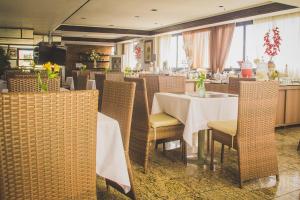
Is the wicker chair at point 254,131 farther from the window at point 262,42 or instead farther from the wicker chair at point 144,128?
the window at point 262,42

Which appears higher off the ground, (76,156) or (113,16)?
(113,16)

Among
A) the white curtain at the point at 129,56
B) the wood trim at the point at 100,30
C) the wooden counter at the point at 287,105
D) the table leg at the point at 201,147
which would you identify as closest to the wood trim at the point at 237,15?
the wood trim at the point at 100,30

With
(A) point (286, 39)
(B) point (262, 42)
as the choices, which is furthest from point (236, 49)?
(A) point (286, 39)

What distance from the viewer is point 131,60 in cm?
1636

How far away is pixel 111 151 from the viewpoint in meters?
1.81

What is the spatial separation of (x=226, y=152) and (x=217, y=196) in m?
1.37

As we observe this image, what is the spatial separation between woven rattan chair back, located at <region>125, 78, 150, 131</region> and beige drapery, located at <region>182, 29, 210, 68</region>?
24.5 feet

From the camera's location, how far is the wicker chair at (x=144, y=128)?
2952 millimetres

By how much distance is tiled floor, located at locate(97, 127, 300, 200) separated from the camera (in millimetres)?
2504

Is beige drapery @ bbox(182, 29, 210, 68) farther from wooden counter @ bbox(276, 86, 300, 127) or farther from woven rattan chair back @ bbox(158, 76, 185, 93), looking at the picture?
woven rattan chair back @ bbox(158, 76, 185, 93)

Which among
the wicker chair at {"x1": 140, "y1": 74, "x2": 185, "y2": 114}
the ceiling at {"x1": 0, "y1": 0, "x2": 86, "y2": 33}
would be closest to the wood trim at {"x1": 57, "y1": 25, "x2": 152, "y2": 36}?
the ceiling at {"x1": 0, "y1": 0, "x2": 86, "y2": 33}

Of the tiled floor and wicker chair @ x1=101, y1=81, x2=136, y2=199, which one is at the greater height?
wicker chair @ x1=101, y1=81, x2=136, y2=199

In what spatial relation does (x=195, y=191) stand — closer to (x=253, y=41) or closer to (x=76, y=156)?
(x=76, y=156)

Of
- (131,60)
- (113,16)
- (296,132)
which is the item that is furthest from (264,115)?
(131,60)
